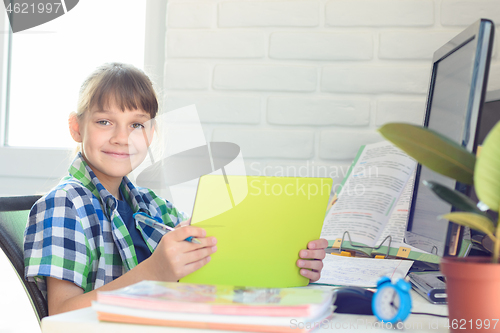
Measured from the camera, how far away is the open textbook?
3.59 ft

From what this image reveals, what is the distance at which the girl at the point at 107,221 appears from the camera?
76 cm

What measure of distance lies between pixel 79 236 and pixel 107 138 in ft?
1.01

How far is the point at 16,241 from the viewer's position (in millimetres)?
779

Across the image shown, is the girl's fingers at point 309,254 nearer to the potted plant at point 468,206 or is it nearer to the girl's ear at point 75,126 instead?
the potted plant at point 468,206

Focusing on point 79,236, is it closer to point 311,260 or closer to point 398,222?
point 311,260

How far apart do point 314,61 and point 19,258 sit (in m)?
1.01

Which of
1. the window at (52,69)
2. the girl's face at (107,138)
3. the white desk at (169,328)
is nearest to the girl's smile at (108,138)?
the girl's face at (107,138)

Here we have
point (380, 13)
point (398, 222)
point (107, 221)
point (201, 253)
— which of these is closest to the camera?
point (201, 253)

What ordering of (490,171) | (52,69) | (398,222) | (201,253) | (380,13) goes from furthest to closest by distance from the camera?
1. (52,69)
2. (380,13)
3. (398,222)
4. (201,253)
5. (490,171)

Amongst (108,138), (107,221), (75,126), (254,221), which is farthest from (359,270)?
(75,126)

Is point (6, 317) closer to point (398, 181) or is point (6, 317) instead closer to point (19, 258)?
point (19, 258)

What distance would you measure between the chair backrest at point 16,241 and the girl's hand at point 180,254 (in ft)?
0.70

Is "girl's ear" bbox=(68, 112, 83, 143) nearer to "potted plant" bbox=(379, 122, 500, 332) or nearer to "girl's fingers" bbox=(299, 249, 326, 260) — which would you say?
"girl's fingers" bbox=(299, 249, 326, 260)

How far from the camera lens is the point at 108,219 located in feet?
3.30
